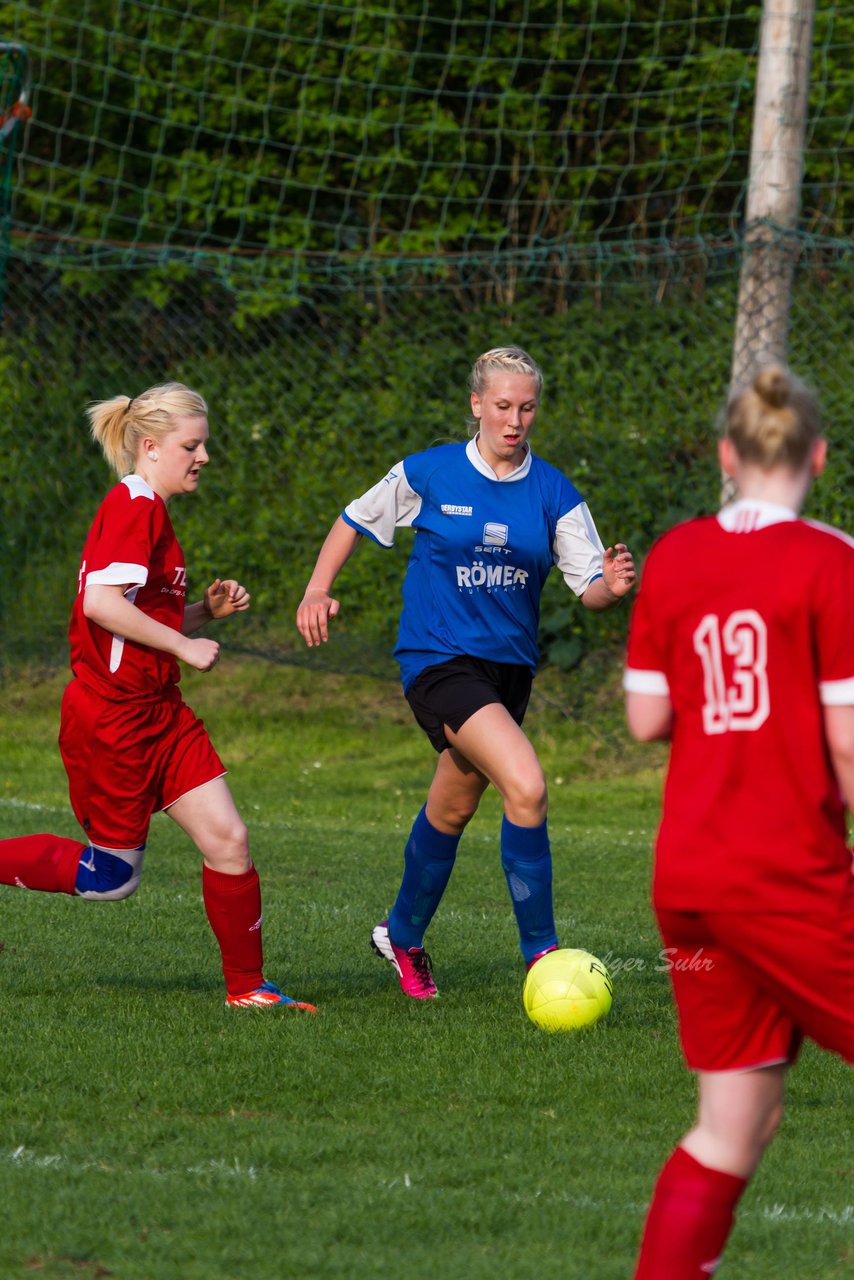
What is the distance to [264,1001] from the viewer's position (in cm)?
531

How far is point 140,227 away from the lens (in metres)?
14.0

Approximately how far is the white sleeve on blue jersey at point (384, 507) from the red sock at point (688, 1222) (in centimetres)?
326

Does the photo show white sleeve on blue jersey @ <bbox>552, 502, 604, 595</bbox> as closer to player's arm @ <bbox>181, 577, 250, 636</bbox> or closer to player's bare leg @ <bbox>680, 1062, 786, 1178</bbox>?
player's arm @ <bbox>181, 577, 250, 636</bbox>

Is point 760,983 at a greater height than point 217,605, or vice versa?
point 217,605

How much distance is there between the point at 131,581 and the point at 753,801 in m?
2.73

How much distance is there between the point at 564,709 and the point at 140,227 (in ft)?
18.9

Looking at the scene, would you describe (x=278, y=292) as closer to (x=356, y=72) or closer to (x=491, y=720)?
(x=356, y=72)

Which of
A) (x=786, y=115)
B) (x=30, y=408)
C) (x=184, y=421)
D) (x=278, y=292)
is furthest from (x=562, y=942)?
(x=30, y=408)

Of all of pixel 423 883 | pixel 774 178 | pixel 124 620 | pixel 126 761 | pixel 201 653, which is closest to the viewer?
pixel 201 653

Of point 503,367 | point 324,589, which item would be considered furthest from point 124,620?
point 503,367

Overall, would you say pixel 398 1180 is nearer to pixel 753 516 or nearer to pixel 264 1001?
pixel 264 1001

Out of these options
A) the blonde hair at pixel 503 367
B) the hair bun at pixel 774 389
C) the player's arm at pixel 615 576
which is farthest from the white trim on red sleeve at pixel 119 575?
the hair bun at pixel 774 389

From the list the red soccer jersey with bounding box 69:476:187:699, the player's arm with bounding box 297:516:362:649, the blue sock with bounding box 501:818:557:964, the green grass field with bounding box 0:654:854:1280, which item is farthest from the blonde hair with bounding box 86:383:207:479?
the green grass field with bounding box 0:654:854:1280

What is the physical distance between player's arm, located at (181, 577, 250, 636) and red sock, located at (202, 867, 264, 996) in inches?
30.5
